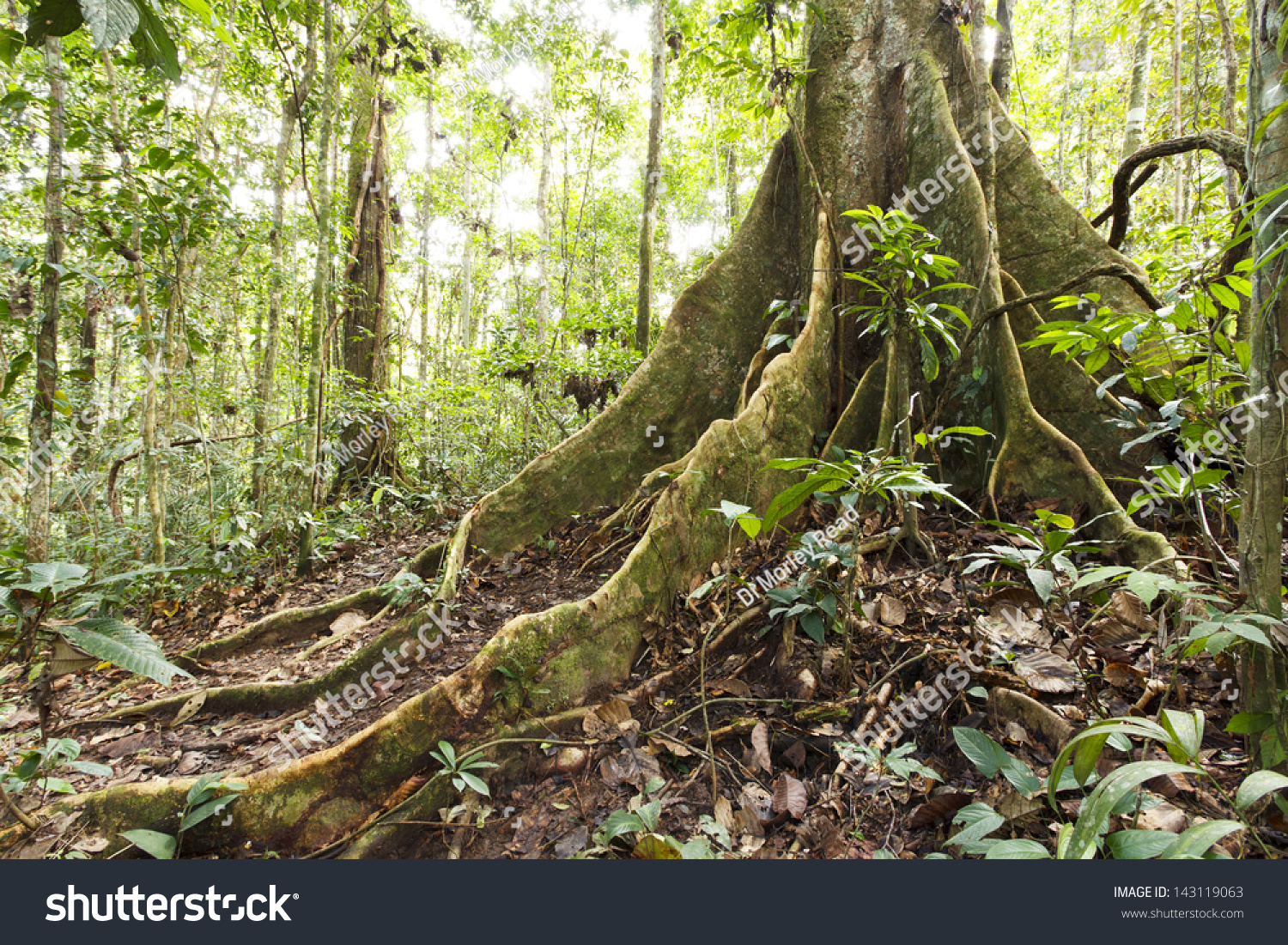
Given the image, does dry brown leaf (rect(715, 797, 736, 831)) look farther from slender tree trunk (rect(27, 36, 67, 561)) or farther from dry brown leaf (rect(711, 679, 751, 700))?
slender tree trunk (rect(27, 36, 67, 561))

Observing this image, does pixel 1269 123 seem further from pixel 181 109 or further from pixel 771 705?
pixel 181 109

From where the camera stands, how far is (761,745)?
2143mm

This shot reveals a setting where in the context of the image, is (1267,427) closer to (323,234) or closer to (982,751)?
(982,751)

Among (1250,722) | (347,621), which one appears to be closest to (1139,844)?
(1250,722)

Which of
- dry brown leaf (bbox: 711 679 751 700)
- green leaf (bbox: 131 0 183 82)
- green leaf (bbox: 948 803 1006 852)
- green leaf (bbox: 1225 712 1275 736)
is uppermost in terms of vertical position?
green leaf (bbox: 131 0 183 82)

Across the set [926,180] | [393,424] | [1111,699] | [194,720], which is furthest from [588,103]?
[1111,699]

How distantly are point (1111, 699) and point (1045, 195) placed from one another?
3357 millimetres

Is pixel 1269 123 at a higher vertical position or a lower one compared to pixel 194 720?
higher

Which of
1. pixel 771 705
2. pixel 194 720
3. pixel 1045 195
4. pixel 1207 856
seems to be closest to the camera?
pixel 1207 856

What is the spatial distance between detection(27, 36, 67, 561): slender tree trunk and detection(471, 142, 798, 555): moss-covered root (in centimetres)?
216

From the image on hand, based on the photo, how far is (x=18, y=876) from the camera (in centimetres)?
159

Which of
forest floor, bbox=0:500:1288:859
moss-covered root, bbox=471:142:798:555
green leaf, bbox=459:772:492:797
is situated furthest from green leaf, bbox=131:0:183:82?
moss-covered root, bbox=471:142:798:555

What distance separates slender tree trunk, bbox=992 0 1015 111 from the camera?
4984 millimetres

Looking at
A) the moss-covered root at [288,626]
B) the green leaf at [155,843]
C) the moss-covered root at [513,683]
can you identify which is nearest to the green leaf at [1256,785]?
the moss-covered root at [513,683]
